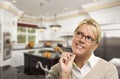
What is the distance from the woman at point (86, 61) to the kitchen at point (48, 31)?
9.76ft

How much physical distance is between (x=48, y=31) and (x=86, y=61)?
23.2 ft

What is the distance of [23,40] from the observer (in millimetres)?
7480

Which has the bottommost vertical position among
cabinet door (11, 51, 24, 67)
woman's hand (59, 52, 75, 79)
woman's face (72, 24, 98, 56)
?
cabinet door (11, 51, 24, 67)

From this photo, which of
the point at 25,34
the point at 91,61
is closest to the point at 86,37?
the point at 91,61

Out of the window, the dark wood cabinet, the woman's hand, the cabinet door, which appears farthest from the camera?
the window

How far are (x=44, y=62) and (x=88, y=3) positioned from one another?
2.80 m

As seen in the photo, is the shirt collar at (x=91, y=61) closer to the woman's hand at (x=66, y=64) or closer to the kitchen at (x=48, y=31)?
the woman's hand at (x=66, y=64)

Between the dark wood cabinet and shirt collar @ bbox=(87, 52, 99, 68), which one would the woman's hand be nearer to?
shirt collar @ bbox=(87, 52, 99, 68)

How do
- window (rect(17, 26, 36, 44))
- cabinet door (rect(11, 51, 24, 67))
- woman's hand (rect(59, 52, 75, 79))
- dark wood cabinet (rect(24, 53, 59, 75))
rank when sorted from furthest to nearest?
window (rect(17, 26, 36, 44)), cabinet door (rect(11, 51, 24, 67)), dark wood cabinet (rect(24, 53, 59, 75)), woman's hand (rect(59, 52, 75, 79))

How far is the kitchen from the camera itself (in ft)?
12.6

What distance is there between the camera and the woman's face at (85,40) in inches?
34.8

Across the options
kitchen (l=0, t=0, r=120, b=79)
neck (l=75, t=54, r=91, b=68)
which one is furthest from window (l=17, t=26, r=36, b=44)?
neck (l=75, t=54, r=91, b=68)

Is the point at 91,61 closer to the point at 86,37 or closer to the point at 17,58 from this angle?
the point at 86,37

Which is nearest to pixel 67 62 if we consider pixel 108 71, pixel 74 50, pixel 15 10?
pixel 74 50
